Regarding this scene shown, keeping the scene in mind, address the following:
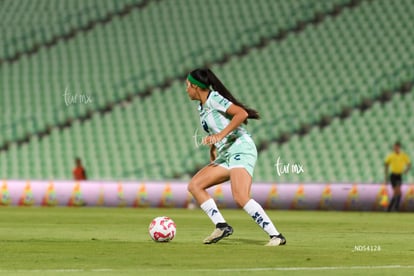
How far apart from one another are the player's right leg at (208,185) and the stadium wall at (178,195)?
41.1 ft

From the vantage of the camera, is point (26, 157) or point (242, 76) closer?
point (26, 157)

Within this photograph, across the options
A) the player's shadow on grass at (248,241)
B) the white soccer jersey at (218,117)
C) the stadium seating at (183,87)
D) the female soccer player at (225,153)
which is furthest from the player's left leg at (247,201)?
the stadium seating at (183,87)

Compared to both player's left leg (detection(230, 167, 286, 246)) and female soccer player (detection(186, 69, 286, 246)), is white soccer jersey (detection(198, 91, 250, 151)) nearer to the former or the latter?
female soccer player (detection(186, 69, 286, 246))

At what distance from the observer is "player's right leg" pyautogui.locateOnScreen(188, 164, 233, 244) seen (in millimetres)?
11672

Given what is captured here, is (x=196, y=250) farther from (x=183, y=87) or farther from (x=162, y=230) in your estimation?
(x=183, y=87)

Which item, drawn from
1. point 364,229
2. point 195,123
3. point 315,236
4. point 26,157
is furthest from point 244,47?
point 315,236

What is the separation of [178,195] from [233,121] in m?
13.7

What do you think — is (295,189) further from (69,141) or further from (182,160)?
(69,141)

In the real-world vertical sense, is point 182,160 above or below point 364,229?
above

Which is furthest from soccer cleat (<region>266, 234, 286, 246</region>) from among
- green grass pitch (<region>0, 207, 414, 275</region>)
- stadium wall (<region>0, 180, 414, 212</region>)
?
stadium wall (<region>0, 180, 414, 212</region>)

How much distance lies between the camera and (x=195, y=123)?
3052 centimetres

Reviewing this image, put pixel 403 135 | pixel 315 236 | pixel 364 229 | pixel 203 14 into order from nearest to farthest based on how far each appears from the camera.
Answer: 1. pixel 315 236
2. pixel 364 229
3. pixel 403 135
4. pixel 203 14

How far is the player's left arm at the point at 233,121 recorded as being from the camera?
1121 centimetres

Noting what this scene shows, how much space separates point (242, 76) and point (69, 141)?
19.6ft
